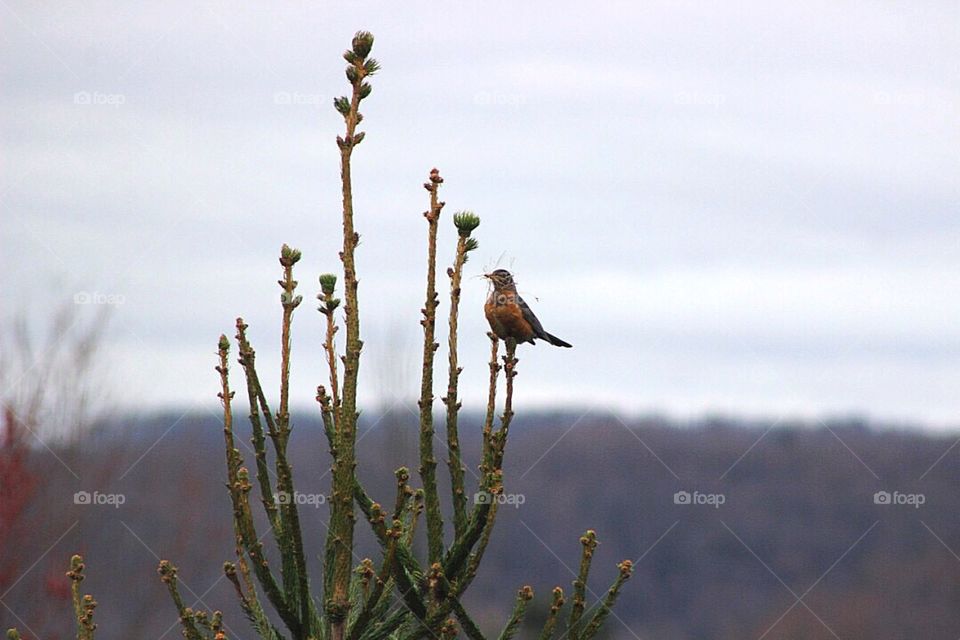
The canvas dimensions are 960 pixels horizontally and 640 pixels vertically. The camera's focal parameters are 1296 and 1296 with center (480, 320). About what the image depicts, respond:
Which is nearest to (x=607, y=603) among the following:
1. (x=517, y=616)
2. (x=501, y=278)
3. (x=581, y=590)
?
(x=581, y=590)

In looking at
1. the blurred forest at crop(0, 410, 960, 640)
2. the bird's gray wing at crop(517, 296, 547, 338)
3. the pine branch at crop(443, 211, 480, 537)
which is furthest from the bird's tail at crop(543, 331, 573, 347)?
the blurred forest at crop(0, 410, 960, 640)

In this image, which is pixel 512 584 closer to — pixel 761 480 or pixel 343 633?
pixel 761 480

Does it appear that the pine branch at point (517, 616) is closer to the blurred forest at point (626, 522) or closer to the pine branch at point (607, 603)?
the pine branch at point (607, 603)

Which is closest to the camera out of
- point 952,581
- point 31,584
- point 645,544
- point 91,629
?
point 91,629

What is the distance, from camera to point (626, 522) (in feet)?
96.7

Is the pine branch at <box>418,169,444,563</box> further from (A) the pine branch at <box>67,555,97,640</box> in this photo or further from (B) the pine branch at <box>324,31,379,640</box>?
(A) the pine branch at <box>67,555,97,640</box>

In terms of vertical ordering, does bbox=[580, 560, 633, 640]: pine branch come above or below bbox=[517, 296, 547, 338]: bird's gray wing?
below

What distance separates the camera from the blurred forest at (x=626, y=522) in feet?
57.7

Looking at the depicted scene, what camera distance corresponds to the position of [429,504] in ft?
15.4

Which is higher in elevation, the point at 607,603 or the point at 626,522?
the point at 607,603

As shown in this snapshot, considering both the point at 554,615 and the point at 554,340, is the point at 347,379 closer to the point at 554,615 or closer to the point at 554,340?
the point at 554,615

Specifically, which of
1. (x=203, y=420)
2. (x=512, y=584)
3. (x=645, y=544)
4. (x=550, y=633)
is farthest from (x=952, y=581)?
(x=550, y=633)

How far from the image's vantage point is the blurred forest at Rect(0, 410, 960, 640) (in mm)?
17578

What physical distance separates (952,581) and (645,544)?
6.43 metres
